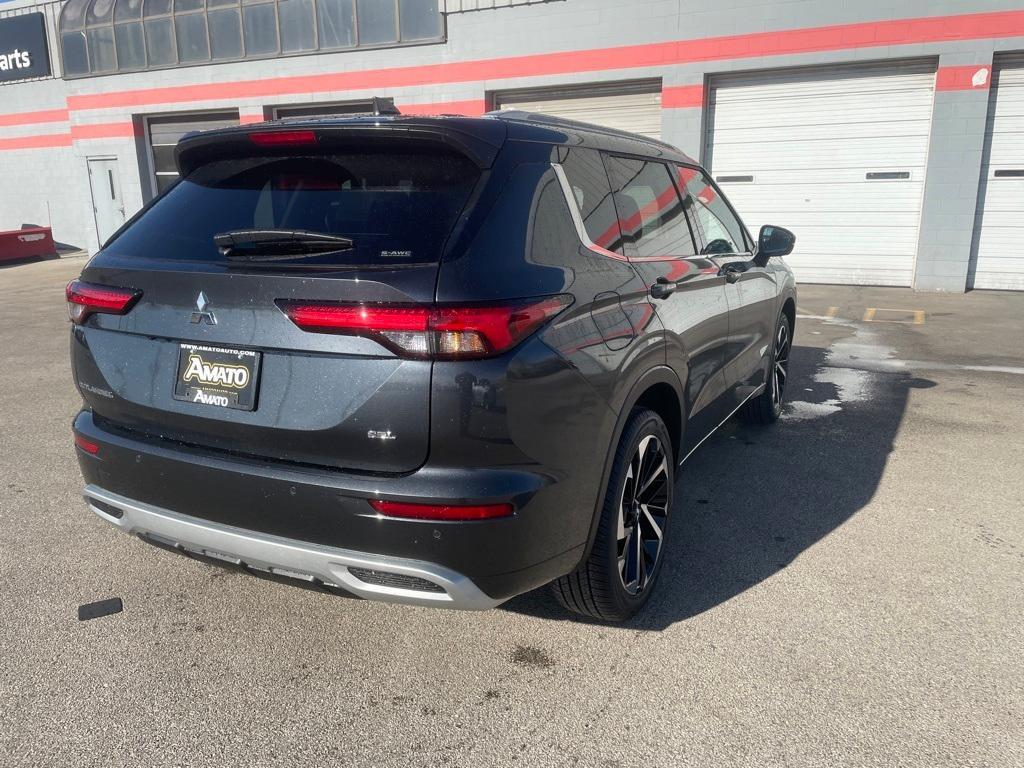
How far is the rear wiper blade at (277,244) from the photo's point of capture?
225 cm

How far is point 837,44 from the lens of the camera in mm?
12930

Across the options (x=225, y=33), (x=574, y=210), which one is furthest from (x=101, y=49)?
(x=574, y=210)

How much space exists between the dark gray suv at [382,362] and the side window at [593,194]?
0.01 meters

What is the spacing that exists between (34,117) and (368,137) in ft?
86.8

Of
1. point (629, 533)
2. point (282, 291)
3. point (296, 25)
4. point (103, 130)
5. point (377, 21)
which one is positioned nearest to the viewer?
point (282, 291)

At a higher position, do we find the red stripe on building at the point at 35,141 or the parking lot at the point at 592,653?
the red stripe on building at the point at 35,141

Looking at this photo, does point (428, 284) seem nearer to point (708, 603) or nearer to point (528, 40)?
point (708, 603)

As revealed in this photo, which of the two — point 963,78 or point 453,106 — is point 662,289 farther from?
point 453,106

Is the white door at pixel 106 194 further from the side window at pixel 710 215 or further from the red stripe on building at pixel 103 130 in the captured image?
the side window at pixel 710 215

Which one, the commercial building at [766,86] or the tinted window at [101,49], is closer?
the commercial building at [766,86]

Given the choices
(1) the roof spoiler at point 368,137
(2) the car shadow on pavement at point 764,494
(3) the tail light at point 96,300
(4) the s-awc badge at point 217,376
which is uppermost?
(1) the roof spoiler at point 368,137

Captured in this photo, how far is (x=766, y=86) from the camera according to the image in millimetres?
13797

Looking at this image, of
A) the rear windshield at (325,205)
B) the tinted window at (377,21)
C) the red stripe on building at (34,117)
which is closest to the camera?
the rear windshield at (325,205)

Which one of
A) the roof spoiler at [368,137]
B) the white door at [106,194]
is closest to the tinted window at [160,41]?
the white door at [106,194]
